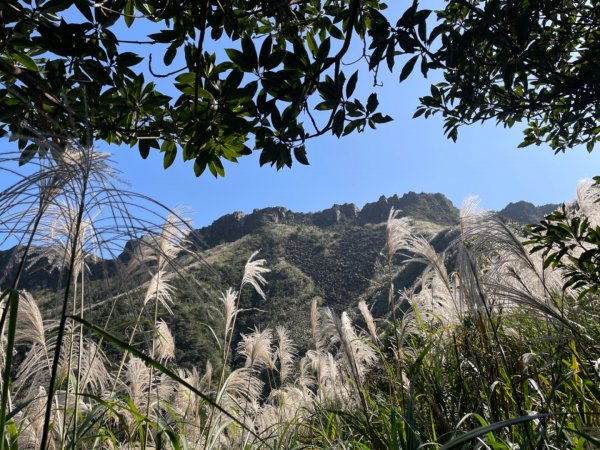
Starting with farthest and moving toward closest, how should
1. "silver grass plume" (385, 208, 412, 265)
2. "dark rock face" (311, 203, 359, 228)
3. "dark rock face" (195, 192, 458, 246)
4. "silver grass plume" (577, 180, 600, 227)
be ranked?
"dark rock face" (311, 203, 359, 228), "dark rock face" (195, 192, 458, 246), "silver grass plume" (385, 208, 412, 265), "silver grass plume" (577, 180, 600, 227)

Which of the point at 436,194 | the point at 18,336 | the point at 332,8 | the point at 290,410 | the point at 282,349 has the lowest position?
the point at 290,410

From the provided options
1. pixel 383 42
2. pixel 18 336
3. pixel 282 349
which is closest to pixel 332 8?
pixel 383 42

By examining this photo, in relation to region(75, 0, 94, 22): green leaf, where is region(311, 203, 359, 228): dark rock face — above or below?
above

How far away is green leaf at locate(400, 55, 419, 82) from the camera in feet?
8.17

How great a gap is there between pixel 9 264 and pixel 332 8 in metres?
2.31

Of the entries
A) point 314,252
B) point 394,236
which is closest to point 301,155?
point 394,236

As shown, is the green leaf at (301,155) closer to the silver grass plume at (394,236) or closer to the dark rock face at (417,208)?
the silver grass plume at (394,236)

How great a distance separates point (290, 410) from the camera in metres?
4.85

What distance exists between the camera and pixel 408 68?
2.49 m

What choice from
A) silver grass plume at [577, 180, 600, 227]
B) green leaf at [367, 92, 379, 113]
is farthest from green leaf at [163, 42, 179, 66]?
silver grass plume at [577, 180, 600, 227]

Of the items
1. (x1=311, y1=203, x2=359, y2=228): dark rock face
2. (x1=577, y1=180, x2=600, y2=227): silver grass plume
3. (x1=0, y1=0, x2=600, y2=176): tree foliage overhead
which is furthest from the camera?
(x1=311, y1=203, x2=359, y2=228): dark rock face

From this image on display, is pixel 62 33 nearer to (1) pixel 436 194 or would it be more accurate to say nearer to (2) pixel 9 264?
(2) pixel 9 264

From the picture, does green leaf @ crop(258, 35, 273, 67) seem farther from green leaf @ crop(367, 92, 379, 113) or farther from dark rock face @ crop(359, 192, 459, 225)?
dark rock face @ crop(359, 192, 459, 225)

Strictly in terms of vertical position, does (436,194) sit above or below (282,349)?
above
